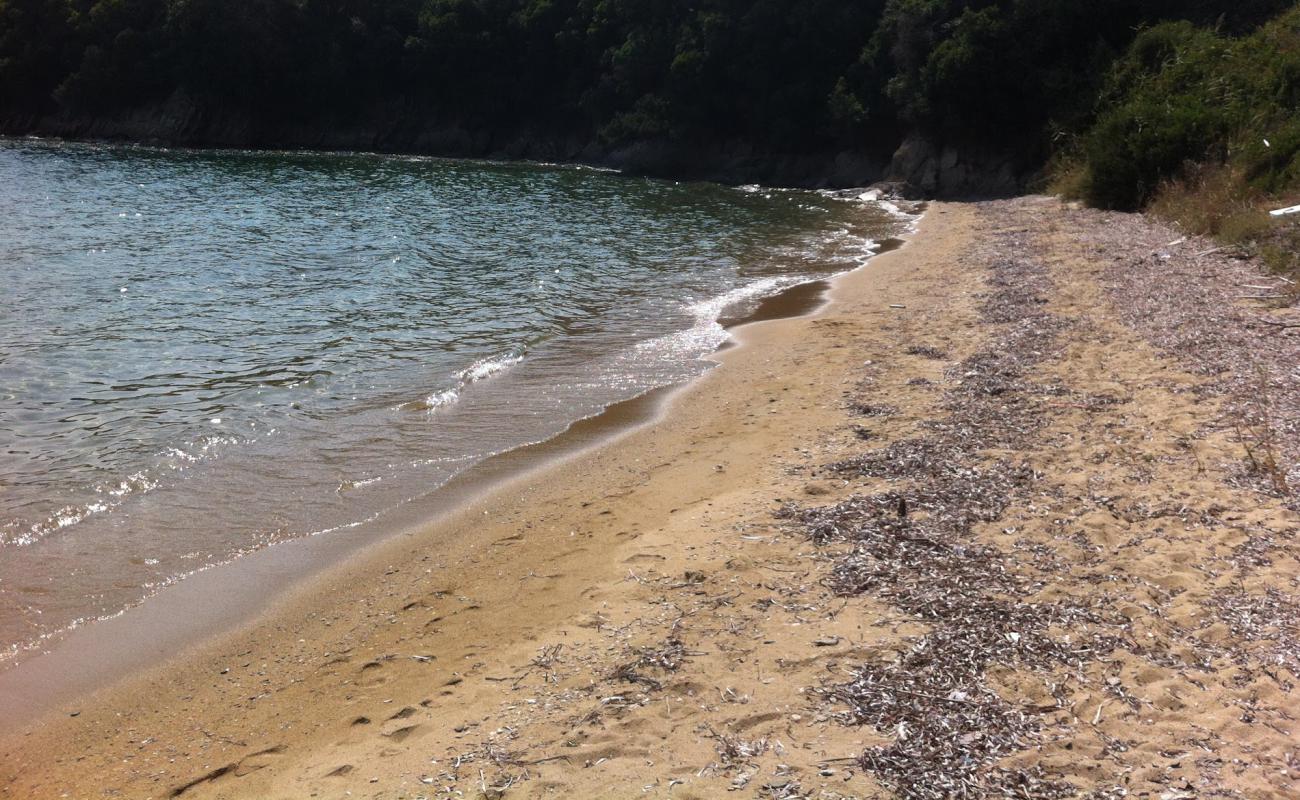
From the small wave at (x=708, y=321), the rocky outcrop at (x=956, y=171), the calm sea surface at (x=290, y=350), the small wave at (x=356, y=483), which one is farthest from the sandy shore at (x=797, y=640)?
the rocky outcrop at (x=956, y=171)

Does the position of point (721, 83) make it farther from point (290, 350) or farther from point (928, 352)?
point (928, 352)

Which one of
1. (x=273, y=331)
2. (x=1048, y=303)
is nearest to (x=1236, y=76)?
(x=1048, y=303)

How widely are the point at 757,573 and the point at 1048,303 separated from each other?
963cm

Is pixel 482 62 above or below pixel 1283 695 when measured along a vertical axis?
above

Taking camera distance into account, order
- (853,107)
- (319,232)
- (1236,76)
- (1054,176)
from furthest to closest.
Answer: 1. (853,107)
2. (1054,176)
3. (319,232)
4. (1236,76)

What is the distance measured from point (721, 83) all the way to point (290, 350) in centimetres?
4271

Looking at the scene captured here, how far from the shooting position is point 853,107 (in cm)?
4469

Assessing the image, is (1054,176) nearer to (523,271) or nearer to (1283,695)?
(523,271)

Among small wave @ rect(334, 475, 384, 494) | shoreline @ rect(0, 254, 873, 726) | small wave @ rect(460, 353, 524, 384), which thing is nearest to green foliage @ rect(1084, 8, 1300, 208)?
small wave @ rect(460, 353, 524, 384)

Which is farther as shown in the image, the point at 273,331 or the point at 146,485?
the point at 273,331

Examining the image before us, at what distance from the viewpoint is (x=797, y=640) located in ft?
17.0

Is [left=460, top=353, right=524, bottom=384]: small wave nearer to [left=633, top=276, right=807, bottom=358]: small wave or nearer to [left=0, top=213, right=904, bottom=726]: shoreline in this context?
[left=633, top=276, right=807, bottom=358]: small wave

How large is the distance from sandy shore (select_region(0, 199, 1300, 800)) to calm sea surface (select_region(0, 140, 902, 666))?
1684mm

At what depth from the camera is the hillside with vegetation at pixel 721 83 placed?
25.2 meters
